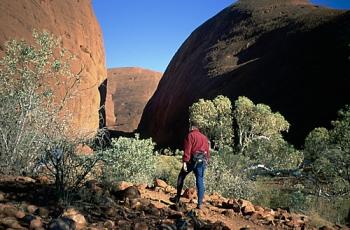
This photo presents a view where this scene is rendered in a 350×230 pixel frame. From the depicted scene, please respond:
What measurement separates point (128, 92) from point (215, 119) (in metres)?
80.6

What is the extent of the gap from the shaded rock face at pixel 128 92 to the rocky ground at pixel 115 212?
77.4 metres

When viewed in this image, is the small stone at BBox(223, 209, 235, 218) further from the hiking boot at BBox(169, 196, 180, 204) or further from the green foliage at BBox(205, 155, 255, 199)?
the green foliage at BBox(205, 155, 255, 199)

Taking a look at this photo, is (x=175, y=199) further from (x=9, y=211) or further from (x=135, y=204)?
(x=9, y=211)

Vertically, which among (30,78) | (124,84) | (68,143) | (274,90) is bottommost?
(68,143)

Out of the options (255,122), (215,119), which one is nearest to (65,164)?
(255,122)

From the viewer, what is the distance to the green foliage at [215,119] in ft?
89.9

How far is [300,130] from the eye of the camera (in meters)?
34.9

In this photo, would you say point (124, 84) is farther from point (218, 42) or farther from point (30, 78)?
point (30, 78)

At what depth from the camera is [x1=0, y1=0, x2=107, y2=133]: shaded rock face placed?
21469 mm

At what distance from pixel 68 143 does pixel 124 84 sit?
109 meters

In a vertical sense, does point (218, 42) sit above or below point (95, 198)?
above

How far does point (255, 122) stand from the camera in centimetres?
2712

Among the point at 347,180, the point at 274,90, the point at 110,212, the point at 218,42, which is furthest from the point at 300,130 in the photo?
the point at 110,212

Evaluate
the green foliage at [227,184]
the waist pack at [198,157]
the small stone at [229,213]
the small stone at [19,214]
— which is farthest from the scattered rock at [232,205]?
A: the small stone at [19,214]
